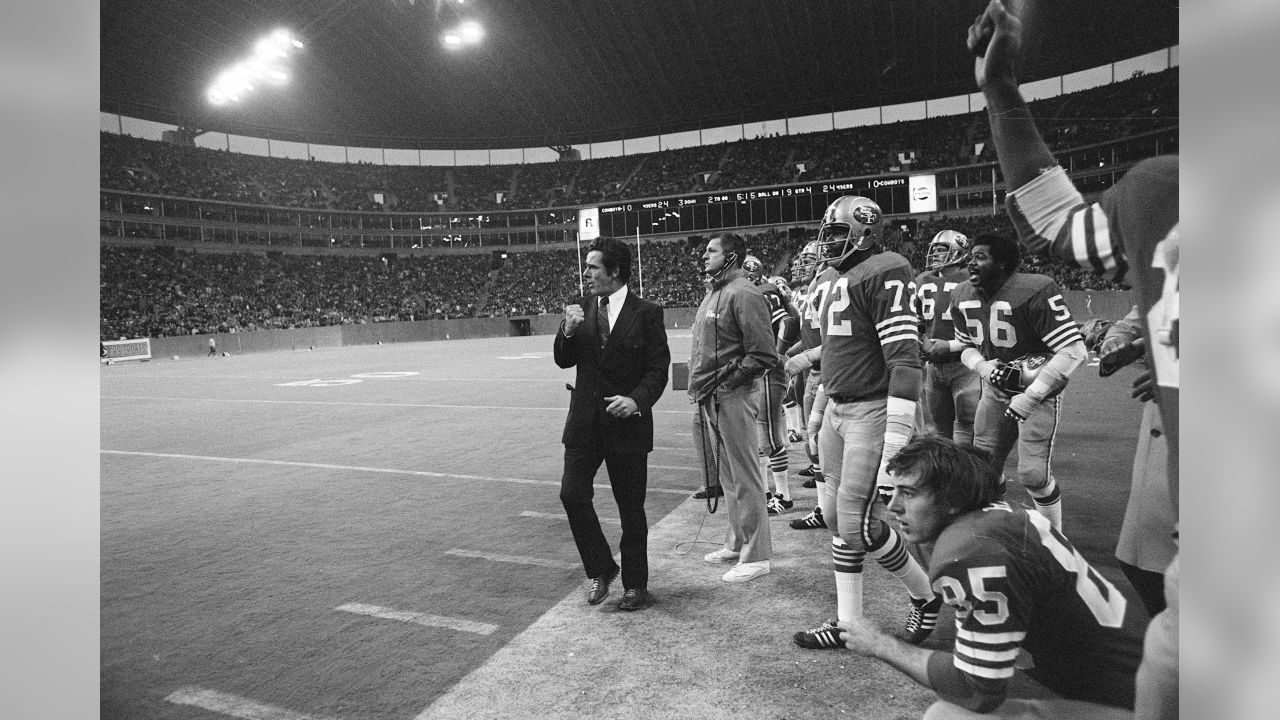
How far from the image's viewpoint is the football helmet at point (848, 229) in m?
3.76

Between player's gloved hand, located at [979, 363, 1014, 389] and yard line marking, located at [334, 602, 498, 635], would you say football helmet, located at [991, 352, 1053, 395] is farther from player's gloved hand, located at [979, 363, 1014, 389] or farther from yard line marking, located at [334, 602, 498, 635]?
yard line marking, located at [334, 602, 498, 635]

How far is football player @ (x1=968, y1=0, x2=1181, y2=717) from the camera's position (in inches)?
63.4

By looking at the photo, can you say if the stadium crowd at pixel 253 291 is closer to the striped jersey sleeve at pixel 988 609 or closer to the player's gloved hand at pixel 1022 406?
the player's gloved hand at pixel 1022 406

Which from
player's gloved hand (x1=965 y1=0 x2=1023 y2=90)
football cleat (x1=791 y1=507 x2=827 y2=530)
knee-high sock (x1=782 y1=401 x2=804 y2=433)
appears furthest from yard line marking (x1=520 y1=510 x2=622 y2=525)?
player's gloved hand (x1=965 y1=0 x2=1023 y2=90)

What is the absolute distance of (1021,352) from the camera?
16.1 ft

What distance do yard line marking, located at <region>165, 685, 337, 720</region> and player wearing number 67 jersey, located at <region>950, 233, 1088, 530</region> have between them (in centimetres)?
439

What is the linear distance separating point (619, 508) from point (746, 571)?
0.95 m

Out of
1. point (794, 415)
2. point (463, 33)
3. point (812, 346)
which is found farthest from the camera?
point (463, 33)

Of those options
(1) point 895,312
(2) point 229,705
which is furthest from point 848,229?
(2) point 229,705

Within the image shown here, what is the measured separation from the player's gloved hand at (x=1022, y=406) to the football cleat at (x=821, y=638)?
200cm

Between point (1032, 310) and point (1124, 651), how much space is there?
3.41 metres

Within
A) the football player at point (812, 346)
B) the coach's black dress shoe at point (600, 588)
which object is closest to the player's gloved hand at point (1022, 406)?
the football player at point (812, 346)

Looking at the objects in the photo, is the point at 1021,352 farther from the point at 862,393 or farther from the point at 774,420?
the point at 774,420
